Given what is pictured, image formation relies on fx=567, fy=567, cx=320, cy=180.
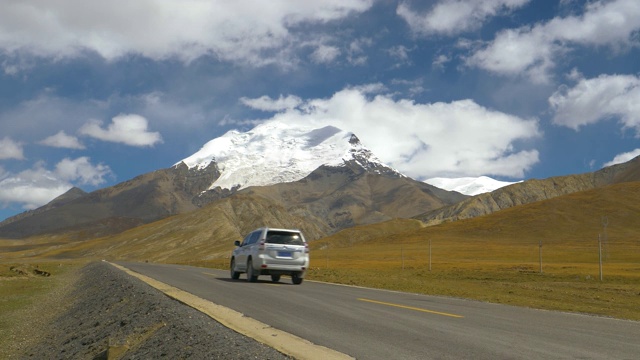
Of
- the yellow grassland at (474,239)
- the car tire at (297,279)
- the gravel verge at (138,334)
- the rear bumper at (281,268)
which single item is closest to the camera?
the gravel verge at (138,334)

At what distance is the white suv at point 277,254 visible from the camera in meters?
23.6

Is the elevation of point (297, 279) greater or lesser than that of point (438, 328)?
greater

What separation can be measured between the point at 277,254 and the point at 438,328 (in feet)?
44.1

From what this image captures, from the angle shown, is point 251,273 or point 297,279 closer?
point 297,279

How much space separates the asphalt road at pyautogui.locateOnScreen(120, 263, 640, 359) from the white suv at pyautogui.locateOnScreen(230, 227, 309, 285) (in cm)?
707

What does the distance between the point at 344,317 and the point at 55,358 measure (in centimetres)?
725

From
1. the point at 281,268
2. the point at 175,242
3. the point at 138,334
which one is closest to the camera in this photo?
the point at 138,334

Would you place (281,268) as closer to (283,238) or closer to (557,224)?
(283,238)

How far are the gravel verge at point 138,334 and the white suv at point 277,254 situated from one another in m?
5.50

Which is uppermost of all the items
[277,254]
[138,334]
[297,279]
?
[277,254]

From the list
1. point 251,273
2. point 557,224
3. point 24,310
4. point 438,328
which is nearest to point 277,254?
point 251,273

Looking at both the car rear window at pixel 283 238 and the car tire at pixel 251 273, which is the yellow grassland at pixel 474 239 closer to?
the car tire at pixel 251 273

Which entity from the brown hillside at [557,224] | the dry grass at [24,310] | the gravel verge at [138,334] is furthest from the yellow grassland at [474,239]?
the gravel verge at [138,334]

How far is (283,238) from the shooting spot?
2417cm
